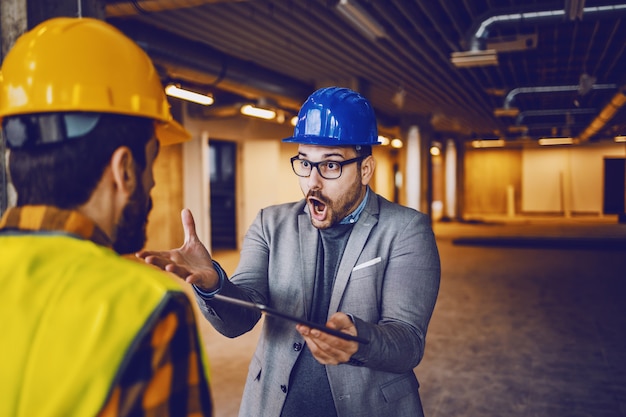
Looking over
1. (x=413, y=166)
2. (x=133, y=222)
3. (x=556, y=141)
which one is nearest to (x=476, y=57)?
(x=133, y=222)

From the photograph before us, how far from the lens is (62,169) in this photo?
3.00 ft

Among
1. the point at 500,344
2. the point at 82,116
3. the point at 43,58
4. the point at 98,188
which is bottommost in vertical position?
the point at 500,344

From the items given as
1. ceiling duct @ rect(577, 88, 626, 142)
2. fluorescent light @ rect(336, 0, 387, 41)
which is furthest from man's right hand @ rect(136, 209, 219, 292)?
ceiling duct @ rect(577, 88, 626, 142)

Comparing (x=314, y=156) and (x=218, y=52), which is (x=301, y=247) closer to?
(x=314, y=156)

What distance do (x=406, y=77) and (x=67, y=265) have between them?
990cm

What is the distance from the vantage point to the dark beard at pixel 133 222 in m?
1.00

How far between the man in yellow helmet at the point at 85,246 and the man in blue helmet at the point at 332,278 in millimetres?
530

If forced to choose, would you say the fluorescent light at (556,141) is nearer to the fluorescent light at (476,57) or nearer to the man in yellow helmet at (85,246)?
the fluorescent light at (476,57)

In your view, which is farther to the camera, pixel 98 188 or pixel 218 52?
pixel 218 52

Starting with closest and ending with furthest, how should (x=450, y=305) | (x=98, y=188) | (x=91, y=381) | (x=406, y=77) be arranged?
(x=91, y=381) → (x=98, y=188) → (x=450, y=305) → (x=406, y=77)

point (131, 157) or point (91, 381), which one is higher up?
point (131, 157)

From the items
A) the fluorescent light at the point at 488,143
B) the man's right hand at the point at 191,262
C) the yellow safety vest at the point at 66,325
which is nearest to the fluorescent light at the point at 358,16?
the man's right hand at the point at 191,262

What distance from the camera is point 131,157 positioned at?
3.20ft

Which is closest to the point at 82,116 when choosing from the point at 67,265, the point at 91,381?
the point at 67,265
